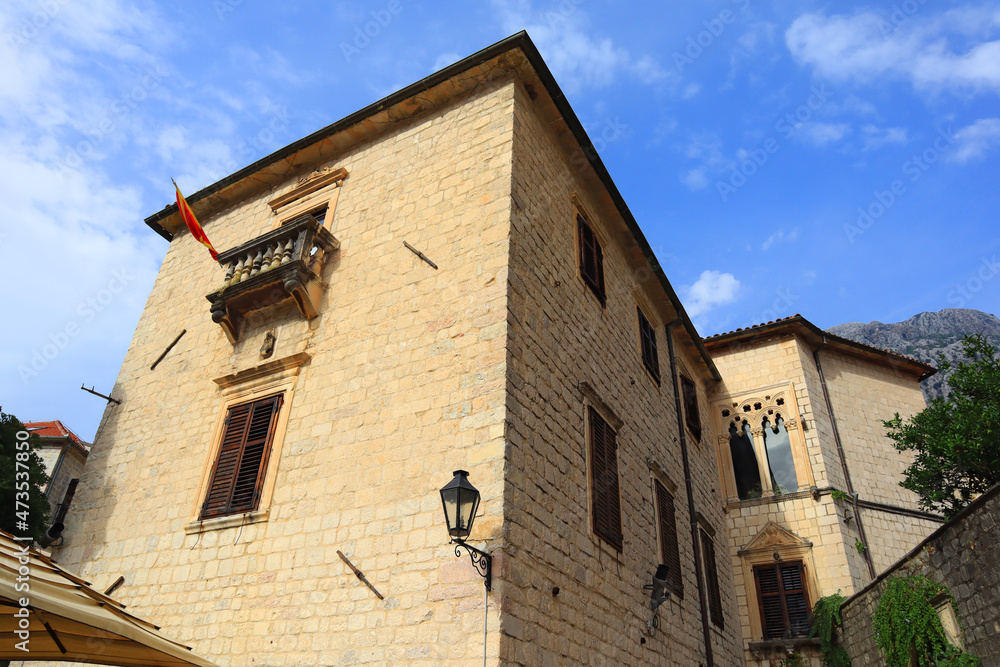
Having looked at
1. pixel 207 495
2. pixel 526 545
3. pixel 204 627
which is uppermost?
pixel 207 495

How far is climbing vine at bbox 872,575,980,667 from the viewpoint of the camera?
8.22m

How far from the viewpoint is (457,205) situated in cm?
886

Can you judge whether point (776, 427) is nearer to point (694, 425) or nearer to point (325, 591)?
point (694, 425)

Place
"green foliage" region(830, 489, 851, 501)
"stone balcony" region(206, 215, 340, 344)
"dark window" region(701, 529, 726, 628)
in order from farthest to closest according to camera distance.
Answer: "green foliage" region(830, 489, 851, 501) → "dark window" region(701, 529, 726, 628) → "stone balcony" region(206, 215, 340, 344)

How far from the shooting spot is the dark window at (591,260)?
34.0 feet

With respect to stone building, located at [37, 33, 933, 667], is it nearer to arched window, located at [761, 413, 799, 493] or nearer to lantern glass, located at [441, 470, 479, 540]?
lantern glass, located at [441, 470, 479, 540]

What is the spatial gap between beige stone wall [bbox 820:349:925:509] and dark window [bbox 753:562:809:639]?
9.41ft

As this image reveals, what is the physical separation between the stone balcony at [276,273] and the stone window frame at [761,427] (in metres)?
11.4

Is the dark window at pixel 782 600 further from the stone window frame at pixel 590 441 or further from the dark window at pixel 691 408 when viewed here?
the stone window frame at pixel 590 441

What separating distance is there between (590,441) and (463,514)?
337 centimetres

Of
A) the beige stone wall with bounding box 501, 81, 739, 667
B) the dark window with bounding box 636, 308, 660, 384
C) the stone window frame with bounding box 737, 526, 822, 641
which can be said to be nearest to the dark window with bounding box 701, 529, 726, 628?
the beige stone wall with bounding box 501, 81, 739, 667

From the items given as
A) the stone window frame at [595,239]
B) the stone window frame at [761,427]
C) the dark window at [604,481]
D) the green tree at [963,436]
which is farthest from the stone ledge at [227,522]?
the stone window frame at [761,427]

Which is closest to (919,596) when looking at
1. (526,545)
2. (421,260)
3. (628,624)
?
(628,624)

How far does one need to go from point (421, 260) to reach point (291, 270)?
1.87 m
